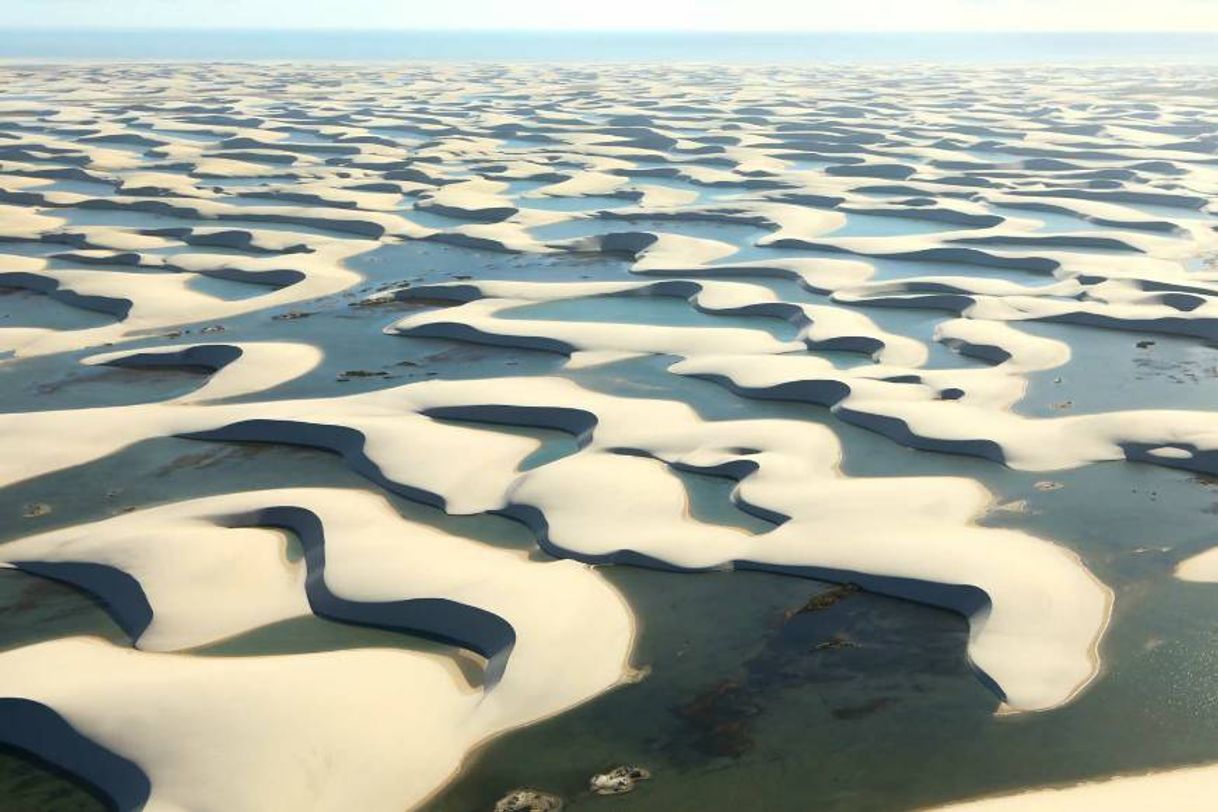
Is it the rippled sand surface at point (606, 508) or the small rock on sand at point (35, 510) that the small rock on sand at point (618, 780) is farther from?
the small rock on sand at point (35, 510)

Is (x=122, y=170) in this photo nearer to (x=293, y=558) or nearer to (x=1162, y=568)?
(x=293, y=558)

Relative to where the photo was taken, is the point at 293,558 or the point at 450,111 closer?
the point at 293,558

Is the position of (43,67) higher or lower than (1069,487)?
lower

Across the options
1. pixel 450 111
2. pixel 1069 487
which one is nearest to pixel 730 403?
pixel 1069 487

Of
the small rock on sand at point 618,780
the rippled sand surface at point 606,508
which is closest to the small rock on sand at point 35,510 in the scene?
the rippled sand surface at point 606,508

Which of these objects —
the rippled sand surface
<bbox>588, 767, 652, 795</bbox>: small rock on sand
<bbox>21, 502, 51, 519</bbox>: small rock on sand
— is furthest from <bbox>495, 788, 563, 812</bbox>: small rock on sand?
A: <bbox>21, 502, 51, 519</bbox>: small rock on sand

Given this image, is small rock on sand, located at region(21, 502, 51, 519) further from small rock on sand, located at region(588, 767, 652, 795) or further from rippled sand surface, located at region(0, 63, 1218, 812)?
small rock on sand, located at region(588, 767, 652, 795)

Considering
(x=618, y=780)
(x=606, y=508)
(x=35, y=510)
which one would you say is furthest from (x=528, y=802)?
(x=35, y=510)

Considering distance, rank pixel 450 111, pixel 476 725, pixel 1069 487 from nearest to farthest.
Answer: pixel 476 725, pixel 1069 487, pixel 450 111

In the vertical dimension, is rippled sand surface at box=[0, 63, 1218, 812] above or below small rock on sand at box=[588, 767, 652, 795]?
below

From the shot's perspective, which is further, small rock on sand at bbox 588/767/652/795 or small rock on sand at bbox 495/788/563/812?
small rock on sand at bbox 588/767/652/795
